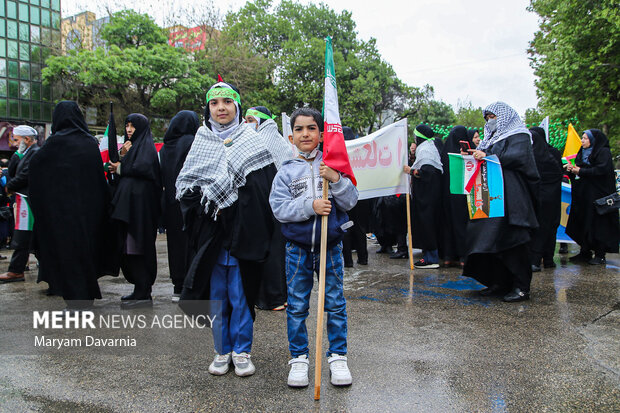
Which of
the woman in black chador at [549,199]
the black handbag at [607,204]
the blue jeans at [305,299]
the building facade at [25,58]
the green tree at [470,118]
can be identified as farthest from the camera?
the green tree at [470,118]

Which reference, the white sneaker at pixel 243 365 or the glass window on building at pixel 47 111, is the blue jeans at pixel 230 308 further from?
the glass window on building at pixel 47 111

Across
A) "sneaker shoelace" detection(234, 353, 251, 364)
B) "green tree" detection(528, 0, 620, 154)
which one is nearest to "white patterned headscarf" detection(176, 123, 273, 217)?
"sneaker shoelace" detection(234, 353, 251, 364)

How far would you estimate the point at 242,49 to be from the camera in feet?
90.1

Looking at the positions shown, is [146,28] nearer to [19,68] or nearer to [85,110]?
[85,110]

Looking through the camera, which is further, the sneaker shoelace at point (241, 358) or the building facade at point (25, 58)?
the building facade at point (25, 58)

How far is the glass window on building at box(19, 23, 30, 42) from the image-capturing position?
28.8 metres

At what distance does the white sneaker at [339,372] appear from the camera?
3.15 m

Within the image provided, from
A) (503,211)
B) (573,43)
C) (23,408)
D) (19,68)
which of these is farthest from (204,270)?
(19,68)

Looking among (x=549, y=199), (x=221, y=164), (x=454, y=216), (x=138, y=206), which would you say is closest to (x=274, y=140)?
(x=138, y=206)

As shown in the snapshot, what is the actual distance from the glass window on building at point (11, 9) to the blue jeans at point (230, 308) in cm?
3156

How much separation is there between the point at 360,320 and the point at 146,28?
2264 cm

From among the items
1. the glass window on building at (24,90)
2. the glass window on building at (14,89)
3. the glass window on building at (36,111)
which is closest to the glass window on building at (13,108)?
the glass window on building at (14,89)

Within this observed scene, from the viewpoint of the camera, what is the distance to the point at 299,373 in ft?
10.5

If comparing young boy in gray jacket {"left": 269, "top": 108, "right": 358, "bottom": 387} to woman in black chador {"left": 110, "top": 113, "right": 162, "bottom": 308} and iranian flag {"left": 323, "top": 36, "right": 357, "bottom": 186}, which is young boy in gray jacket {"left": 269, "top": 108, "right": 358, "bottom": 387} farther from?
woman in black chador {"left": 110, "top": 113, "right": 162, "bottom": 308}
